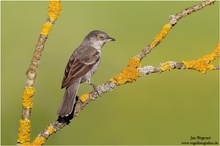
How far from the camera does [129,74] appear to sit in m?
5.76

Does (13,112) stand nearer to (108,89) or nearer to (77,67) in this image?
(77,67)

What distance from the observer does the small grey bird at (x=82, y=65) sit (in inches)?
283

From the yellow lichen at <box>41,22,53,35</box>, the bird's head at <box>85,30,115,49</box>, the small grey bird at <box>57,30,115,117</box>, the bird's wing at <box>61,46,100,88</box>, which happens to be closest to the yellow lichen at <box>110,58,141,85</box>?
the small grey bird at <box>57,30,115,117</box>

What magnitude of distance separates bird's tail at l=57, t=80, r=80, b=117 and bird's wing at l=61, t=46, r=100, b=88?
85mm

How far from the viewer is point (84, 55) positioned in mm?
8391

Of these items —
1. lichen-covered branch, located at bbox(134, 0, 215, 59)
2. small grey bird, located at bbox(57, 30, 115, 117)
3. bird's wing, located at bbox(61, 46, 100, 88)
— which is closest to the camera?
lichen-covered branch, located at bbox(134, 0, 215, 59)

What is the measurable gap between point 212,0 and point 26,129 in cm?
240

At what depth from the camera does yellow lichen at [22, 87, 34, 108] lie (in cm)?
498


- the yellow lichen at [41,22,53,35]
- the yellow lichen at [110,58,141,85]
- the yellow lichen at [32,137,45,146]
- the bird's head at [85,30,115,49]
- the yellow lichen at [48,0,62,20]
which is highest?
the bird's head at [85,30,115,49]

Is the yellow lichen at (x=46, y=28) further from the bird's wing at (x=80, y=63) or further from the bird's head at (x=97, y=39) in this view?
the bird's head at (x=97, y=39)

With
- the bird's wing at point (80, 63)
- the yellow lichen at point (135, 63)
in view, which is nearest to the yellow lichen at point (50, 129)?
the yellow lichen at point (135, 63)

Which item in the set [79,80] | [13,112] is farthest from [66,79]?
[13,112]

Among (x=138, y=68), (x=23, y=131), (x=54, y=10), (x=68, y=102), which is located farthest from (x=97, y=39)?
(x=23, y=131)

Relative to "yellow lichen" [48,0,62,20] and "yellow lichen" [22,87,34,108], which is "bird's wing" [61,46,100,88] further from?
"yellow lichen" [48,0,62,20]
